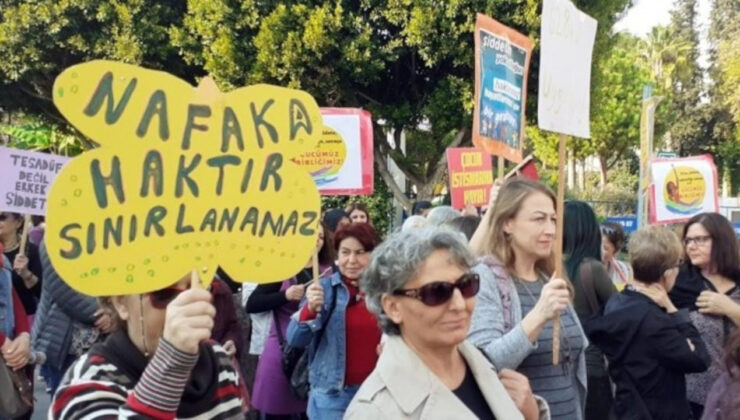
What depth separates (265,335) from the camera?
18.7ft

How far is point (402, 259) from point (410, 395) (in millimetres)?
367

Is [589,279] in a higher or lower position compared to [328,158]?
lower

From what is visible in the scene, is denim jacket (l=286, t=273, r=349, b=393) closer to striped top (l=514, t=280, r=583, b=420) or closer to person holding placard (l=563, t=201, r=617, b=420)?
person holding placard (l=563, t=201, r=617, b=420)

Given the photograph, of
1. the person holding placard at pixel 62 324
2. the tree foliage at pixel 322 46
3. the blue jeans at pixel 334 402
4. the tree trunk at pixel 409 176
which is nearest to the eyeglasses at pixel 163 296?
the blue jeans at pixel 334 402

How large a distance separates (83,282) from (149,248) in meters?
0.18

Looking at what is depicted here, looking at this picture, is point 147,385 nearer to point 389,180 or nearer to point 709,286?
point 709,286

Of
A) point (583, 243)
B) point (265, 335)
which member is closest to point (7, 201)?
point (265, 335)

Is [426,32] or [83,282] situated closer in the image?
[83,282]

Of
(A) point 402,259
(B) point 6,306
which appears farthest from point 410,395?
(B) point 6,306

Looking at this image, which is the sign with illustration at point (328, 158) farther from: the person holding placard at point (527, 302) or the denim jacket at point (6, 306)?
the person holding placard at point (527, 302)

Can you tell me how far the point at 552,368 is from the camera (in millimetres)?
3182

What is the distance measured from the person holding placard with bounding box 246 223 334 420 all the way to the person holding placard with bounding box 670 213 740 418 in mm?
2057

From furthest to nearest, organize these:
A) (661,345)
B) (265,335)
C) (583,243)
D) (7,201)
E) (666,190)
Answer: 1. (666,190)
2. (7,201)
3. (265,335)
4. (583,243)
5. (661,345)

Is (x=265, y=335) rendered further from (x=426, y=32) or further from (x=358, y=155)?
(x=426, y=32)
